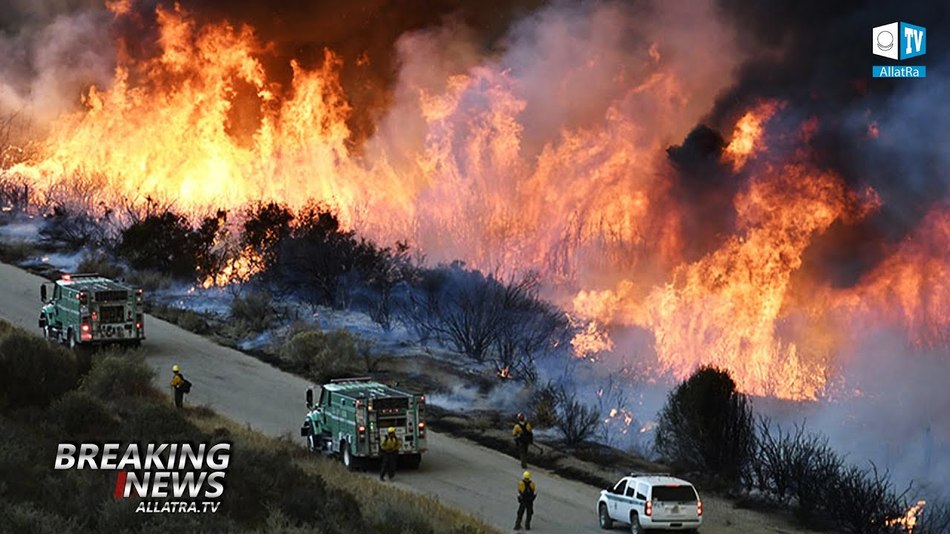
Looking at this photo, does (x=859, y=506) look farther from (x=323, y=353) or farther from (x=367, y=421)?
(x=323, y=353)

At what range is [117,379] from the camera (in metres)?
47.3

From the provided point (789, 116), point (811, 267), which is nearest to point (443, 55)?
point (789, 116)

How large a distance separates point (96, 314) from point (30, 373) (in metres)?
20.2

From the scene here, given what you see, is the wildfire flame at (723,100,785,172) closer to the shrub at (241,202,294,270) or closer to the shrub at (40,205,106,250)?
the shrub at (241,202,294,270)

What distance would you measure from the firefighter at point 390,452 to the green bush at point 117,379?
9.61 metres

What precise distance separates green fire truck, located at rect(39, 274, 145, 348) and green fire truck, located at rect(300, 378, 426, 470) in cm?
1793

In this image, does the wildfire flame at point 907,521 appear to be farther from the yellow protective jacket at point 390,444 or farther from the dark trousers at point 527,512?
the yellow protective jacket at point 390,444

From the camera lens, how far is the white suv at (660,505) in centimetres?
3584

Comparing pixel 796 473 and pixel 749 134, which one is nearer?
pixel 796 473

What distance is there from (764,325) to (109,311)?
97.6 ft

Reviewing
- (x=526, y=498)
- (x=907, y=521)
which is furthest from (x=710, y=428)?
(x=526, y=498)

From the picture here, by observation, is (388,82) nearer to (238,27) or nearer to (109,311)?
(238,27)

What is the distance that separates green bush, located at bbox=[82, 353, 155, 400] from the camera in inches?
1802

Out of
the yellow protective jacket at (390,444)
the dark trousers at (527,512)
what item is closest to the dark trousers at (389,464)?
the yellow protective jacket at (390,444)
